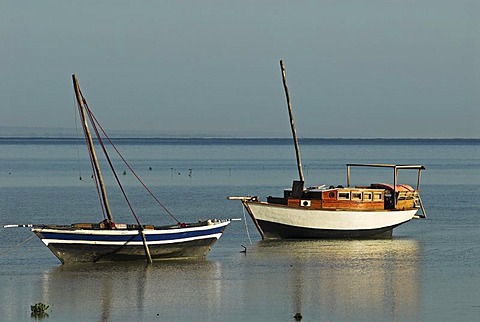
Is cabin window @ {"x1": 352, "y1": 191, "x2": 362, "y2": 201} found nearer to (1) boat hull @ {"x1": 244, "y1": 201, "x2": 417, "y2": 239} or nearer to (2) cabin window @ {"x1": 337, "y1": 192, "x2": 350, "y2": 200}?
(2) cabin window @ {"x1": 337, "y1": 192, "x2": 350, "y2": 200}

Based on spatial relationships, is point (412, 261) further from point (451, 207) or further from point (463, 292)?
point (451, 207)

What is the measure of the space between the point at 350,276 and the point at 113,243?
28.1 ft

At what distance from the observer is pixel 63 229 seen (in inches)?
1496

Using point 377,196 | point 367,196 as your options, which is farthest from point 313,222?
point 377,196

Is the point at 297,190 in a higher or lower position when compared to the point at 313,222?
higher

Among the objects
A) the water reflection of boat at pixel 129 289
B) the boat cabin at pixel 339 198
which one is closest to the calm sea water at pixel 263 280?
the water reflection of boat at pixel 129 289

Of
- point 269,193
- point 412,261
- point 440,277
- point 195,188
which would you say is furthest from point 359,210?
point 195,188

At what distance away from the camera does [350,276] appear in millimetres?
37000

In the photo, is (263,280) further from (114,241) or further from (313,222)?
(313,222)

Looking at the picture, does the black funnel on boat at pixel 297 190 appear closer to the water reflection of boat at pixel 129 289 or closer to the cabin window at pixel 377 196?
the cabin window at pixel 377 196

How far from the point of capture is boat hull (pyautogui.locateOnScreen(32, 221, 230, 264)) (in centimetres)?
3816

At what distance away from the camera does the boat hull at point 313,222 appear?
4678cm

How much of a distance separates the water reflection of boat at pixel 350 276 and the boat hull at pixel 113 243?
12.2 ft

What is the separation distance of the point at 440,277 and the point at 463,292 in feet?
12.2
